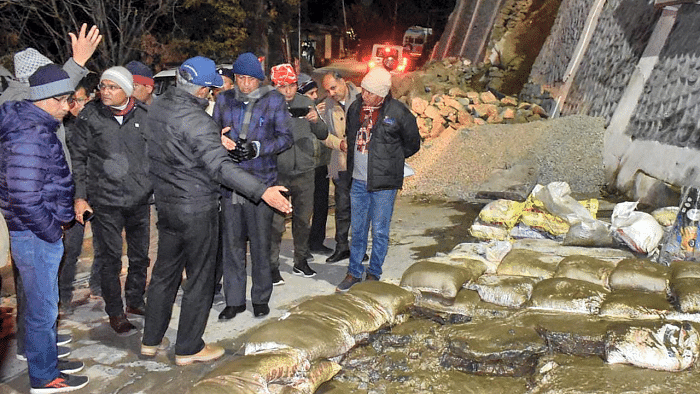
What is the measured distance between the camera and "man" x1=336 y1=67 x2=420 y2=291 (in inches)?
189

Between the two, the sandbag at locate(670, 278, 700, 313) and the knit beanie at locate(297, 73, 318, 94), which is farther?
the knit beanie at locate(297, 73, 318, 94)

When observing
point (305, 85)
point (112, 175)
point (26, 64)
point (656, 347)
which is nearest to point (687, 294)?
point (656, 347)

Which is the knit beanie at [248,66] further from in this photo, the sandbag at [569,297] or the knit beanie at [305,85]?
the sandbag at [569,297]

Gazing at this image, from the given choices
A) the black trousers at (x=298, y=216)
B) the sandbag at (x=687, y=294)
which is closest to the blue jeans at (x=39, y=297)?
the black trousers at (x=298, y=216)

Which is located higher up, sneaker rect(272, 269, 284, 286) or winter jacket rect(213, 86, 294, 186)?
winter jacket rect(213, 86, 294, 186)

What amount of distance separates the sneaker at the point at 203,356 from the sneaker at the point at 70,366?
547 millimetres

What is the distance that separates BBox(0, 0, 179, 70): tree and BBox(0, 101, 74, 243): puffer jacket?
12.7 meters

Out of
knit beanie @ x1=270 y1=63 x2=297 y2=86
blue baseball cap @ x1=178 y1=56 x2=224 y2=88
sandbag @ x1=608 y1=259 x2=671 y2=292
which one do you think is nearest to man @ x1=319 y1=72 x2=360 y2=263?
knit beanie @ x1=270 y1=63 x2=297 y2=86

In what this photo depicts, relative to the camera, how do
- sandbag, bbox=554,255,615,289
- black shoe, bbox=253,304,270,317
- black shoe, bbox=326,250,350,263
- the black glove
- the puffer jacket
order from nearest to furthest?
1. the puffer jacket
2. the black glove
3. sandbag, bbox=554,255,615,289
4. black shoe, bbox=253,304,270,317
5. black shoe, bbox=326,250,350,263

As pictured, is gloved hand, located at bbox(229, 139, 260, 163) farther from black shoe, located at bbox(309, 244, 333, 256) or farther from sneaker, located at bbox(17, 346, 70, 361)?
black shoe, located at bbox(309, 244, 333, 256)

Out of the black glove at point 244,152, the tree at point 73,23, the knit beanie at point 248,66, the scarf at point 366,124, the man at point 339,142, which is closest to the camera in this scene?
the black glove at point 244,152

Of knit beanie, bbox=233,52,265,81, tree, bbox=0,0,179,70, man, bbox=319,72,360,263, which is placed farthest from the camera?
tree, bbox=0,0,179,70

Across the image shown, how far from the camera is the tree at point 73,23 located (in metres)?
15.1

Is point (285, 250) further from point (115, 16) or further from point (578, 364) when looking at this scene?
point (115, 16)
